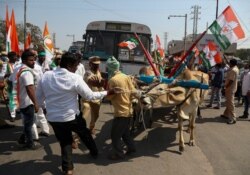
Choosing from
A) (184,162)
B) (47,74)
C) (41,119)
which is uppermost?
(47,74)

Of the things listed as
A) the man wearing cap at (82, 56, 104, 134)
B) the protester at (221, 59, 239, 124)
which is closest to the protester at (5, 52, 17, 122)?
the man wearing cap at (82, 56, 104, 134)

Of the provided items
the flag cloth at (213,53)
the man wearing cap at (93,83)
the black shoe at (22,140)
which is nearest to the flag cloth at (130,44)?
the flag cloth at (213,53)

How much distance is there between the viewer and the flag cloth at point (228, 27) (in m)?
7.69

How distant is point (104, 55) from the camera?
11.7 m

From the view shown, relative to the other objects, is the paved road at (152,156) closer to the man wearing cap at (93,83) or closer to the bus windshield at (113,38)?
the man wearing cap at (93,83)

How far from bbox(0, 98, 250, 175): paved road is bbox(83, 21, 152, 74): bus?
3.88 m

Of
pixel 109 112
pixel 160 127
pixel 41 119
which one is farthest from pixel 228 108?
pixel 41 119

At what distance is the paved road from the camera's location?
5375 millimetres

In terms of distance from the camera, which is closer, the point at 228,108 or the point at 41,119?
the point at 41,119

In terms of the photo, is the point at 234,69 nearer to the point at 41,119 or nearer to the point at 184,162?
the point at 184,162

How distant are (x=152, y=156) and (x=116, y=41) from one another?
628cm

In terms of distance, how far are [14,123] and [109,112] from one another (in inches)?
116

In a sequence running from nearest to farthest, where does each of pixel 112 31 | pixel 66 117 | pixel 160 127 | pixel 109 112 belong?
pixel 66 117
pixel 160 127
pixel 109 112
pixel 112 31

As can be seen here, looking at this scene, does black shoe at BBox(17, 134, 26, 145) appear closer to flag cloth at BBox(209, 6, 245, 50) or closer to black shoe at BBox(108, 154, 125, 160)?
black shoe at BBox(108, 154, 125, 160)
